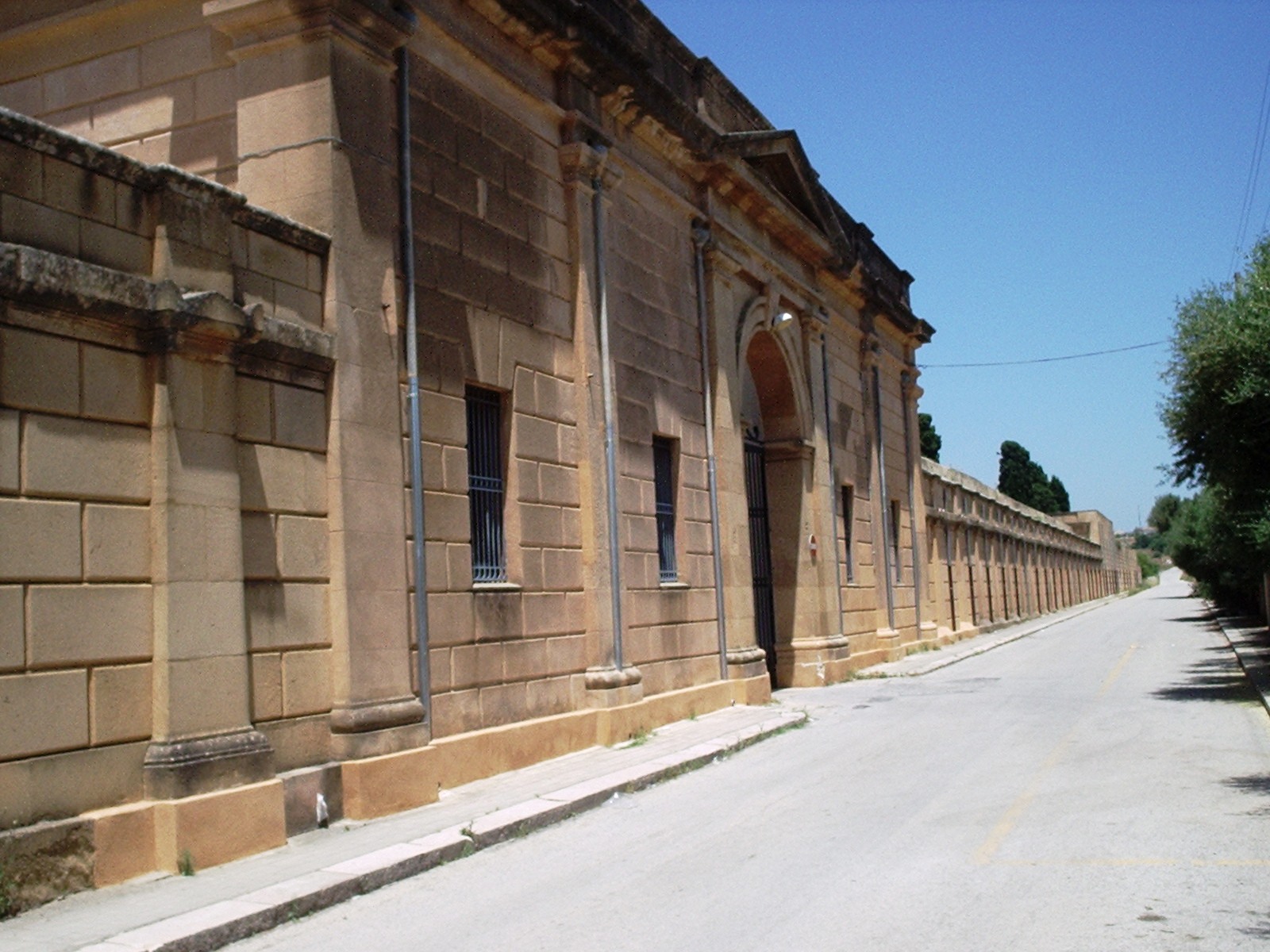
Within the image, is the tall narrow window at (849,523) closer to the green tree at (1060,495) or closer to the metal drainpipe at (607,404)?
the metal drainpipe at (607,404)

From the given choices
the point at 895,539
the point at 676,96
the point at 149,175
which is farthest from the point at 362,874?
the point at 895,539

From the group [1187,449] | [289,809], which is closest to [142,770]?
[289,809]

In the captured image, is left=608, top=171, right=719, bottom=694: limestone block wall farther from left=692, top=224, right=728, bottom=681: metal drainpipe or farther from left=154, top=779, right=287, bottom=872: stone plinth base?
left=154, top=779, right=287, bottom=872: stone plinth base

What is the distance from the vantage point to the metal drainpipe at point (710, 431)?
49.8ft

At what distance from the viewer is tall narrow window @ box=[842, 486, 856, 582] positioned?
2181 centimetres

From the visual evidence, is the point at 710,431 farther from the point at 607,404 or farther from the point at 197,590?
the point at 197,590

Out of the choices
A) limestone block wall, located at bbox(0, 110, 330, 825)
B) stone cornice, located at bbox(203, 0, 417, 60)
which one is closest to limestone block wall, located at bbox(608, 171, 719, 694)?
stone cornice, located at bbox(203, 0, 417, 60)

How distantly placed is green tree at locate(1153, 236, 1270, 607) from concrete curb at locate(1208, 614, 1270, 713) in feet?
→ 5.32

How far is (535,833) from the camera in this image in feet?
27.2

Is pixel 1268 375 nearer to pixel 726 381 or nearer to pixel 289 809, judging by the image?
pixel 726 381

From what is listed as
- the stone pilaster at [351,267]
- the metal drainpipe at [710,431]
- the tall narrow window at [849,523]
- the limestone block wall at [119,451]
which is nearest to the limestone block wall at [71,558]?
the limestone block wall at [119,451]

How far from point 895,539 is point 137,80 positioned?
18.9 metres

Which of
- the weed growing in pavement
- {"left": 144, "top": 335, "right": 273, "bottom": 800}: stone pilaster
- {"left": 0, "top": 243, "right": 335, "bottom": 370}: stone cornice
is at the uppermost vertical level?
{"left": 0, "top": 243, "right": 335, "bottom": 370}: stone cornice

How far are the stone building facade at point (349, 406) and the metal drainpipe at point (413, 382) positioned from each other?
0.03m
